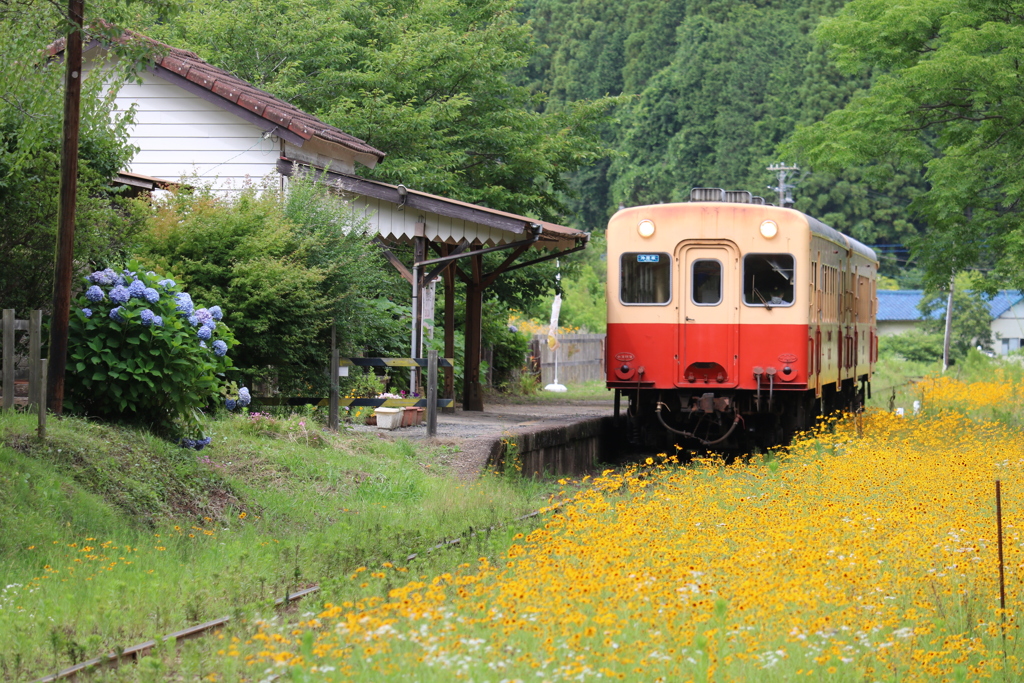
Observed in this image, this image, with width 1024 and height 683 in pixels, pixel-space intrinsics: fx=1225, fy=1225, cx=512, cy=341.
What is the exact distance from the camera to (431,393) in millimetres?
13125

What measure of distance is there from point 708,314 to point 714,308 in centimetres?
10

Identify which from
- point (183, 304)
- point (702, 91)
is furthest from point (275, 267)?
point (702, 91)

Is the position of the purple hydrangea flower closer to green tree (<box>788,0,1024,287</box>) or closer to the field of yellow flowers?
the field of yellow flowers

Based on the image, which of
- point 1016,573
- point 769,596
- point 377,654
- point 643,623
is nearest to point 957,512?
point 1016,573

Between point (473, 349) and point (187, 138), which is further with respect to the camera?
point (473, 349)

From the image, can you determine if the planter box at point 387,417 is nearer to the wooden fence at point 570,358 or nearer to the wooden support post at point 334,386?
the wooden support post at point 334,386

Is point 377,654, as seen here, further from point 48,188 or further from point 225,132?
point 225,132

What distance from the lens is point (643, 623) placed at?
5.53 metres

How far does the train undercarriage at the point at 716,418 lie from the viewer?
47.8 ft

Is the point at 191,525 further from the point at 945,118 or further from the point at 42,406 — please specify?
the point at 945,118

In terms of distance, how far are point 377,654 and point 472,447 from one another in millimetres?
7574

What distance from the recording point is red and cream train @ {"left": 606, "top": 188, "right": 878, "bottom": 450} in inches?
556

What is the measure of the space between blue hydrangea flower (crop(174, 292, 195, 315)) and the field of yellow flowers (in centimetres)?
366

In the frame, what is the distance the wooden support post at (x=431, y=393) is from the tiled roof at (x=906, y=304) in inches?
2158
